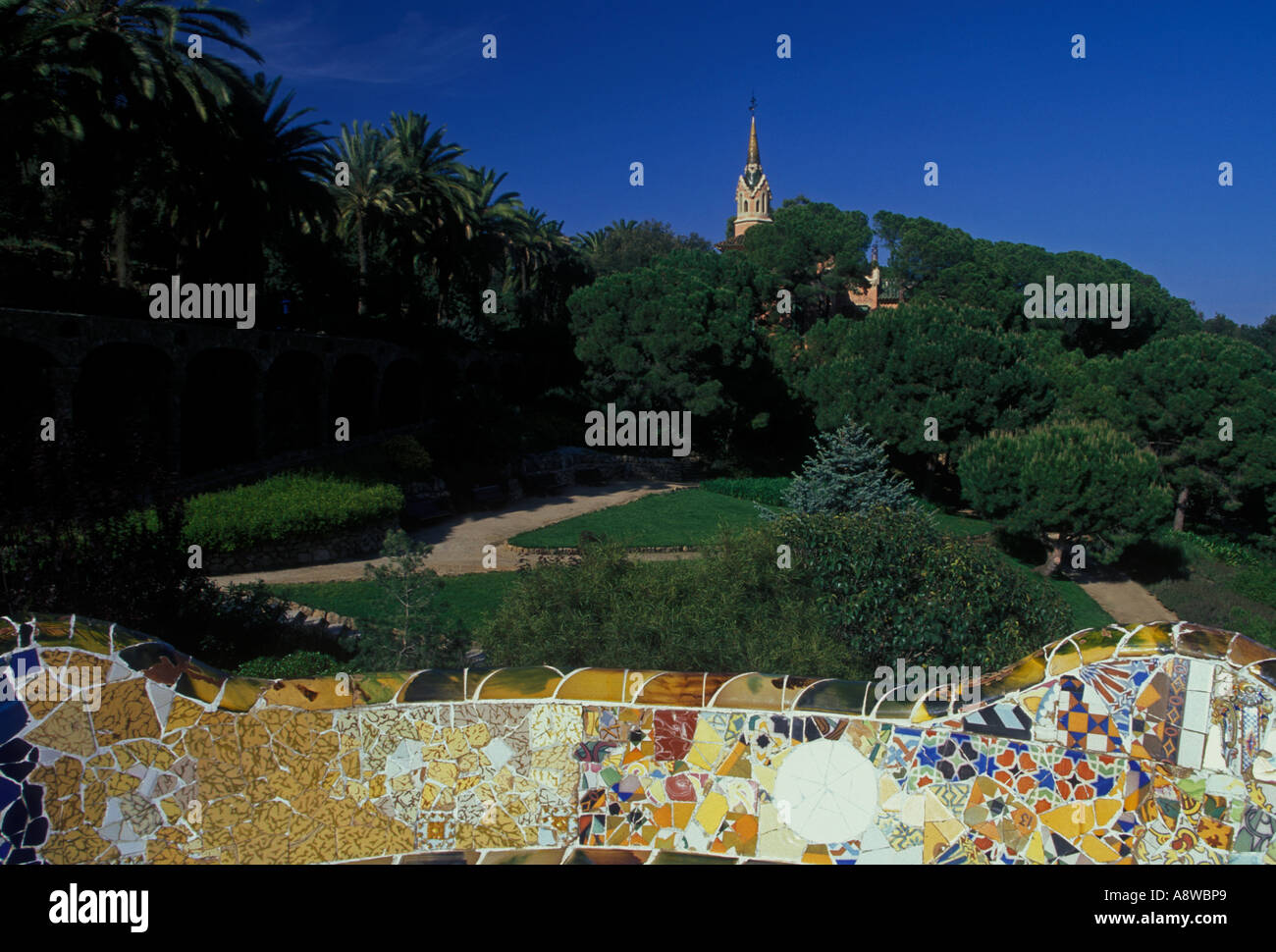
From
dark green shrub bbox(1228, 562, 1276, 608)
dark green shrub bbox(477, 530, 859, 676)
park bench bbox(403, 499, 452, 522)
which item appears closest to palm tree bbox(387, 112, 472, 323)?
park bench bbox(403, 499, 452, 522)

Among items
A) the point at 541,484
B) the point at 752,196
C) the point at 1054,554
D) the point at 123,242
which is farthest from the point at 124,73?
the point at 752,196

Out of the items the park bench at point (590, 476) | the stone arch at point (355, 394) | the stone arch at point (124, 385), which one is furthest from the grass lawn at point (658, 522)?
the stone arch at point (355, 394)

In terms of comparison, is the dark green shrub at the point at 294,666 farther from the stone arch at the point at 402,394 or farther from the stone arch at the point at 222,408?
the stone arch at the point at 402,394

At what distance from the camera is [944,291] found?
1772 inches

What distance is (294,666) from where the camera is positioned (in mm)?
8898

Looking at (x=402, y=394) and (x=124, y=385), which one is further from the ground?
(x=402, y=394)

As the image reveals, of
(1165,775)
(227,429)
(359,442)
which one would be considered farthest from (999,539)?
(1165,775)

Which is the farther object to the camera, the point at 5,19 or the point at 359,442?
the point at 359,442

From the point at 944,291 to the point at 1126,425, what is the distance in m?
17.7

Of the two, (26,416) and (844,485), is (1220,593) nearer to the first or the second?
(844,485)

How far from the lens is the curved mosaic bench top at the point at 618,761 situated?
3.81m

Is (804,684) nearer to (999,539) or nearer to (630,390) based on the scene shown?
(999,539)

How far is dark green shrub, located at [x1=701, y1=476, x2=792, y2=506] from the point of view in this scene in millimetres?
25125

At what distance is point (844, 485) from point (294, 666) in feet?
46.4
